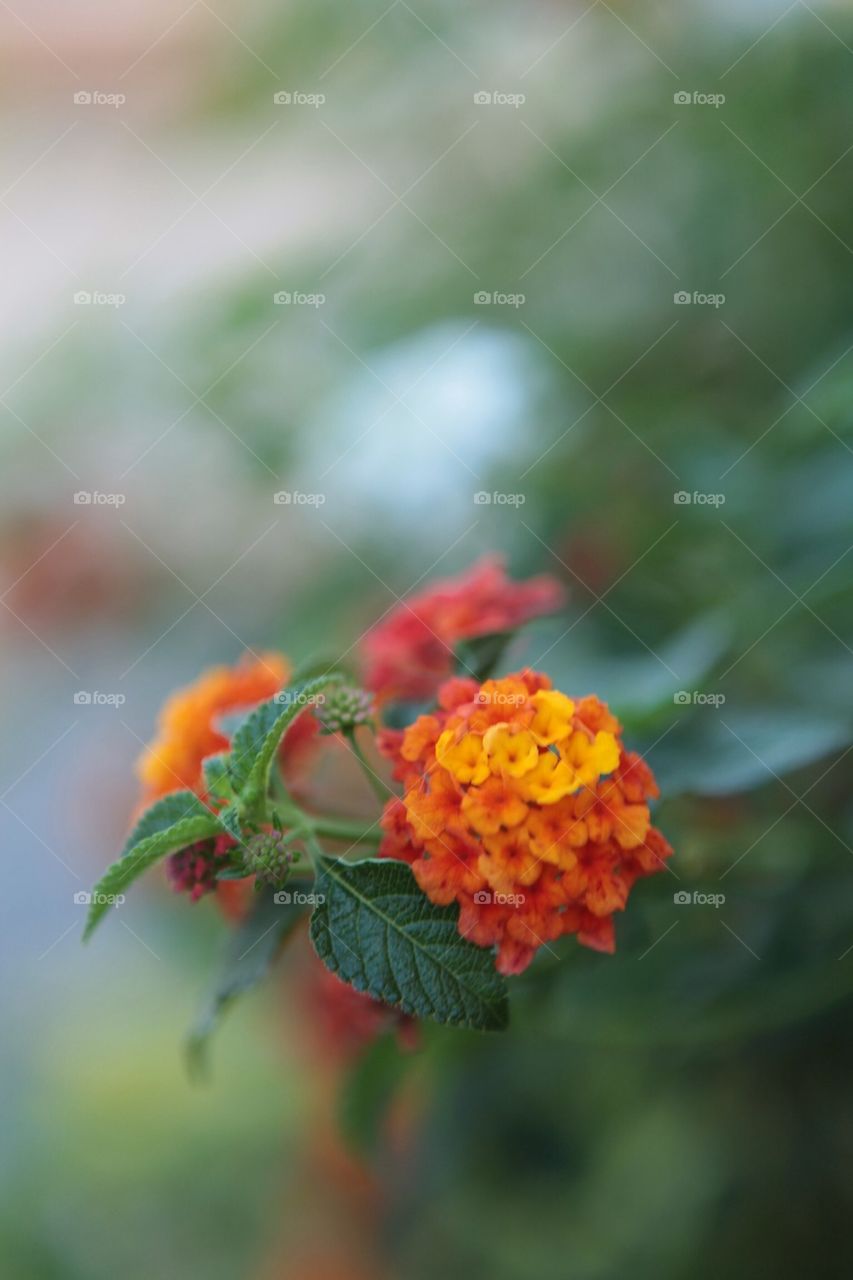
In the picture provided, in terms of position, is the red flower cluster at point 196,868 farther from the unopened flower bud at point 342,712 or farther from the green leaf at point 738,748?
the green leaf at point 738,748

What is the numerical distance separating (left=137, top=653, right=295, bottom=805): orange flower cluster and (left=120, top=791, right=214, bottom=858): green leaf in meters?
0.06

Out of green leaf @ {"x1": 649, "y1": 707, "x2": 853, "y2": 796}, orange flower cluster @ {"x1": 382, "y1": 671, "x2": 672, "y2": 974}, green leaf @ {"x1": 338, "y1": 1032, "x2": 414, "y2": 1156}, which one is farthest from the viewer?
green leaf @ {"x1": 338, "y1": 1032, "x2": 414, "y2": 1156}

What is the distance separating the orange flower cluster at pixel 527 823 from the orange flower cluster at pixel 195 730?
5.0 inches

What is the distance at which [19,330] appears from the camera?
48.8 inches

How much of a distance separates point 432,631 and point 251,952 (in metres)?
0.18

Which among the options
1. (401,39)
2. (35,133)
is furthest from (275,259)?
(35,133)

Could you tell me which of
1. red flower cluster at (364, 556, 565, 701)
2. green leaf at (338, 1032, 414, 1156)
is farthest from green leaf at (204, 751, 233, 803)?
green leaf at (338, 1032, 414, 1156)

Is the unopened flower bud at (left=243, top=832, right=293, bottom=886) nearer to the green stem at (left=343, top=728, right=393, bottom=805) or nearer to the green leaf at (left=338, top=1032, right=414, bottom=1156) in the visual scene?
the green stem at (left=343, top=728, right=393, bottom=805)

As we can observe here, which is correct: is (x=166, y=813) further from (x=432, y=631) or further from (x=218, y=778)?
(x=432, y=631)

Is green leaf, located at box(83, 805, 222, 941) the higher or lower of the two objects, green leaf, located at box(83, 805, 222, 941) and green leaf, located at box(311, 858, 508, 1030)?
the higher

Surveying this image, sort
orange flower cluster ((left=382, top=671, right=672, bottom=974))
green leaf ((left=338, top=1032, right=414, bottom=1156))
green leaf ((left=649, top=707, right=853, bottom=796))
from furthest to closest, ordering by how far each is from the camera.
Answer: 1. green leaf ((left=338, top=1032, right=414, bottom=1156))
2. green leaf ((left=649, top=707, right=853, bottom=796))
3. orange flower cluster ((left=382, top=671, right=672, bottom=974))

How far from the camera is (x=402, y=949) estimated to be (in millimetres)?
421

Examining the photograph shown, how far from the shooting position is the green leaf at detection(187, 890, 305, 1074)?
0.46 metres

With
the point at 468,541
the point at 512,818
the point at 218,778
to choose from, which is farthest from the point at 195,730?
the point at 468,541
